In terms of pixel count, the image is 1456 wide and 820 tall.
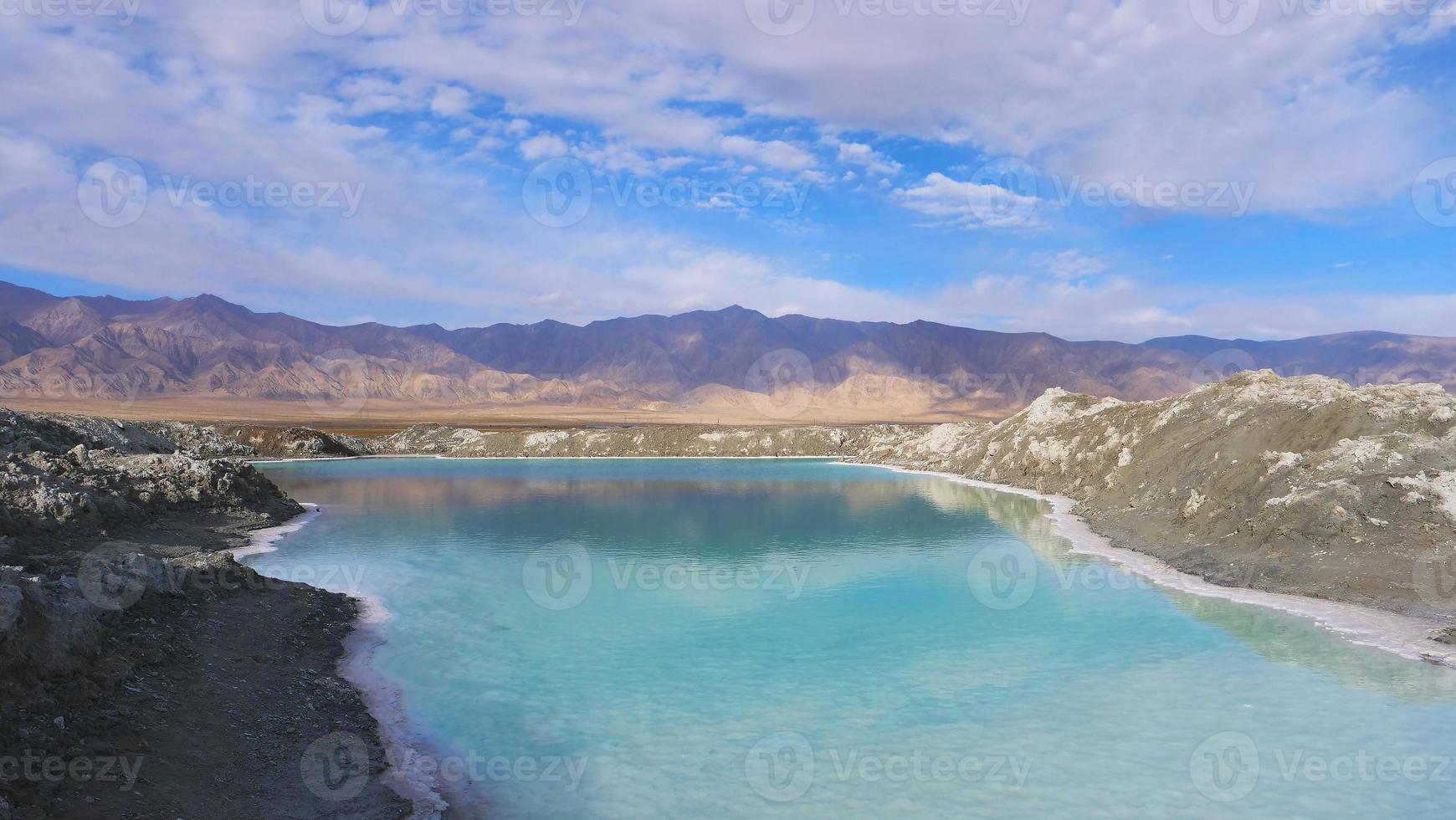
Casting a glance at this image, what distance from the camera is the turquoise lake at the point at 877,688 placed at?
10.6 meters

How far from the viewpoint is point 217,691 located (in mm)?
12406

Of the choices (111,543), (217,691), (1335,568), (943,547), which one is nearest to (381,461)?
(111,543)

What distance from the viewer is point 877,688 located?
48.2 feet

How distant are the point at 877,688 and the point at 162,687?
12.2 m

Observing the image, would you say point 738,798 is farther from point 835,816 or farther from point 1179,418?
point 1179,418

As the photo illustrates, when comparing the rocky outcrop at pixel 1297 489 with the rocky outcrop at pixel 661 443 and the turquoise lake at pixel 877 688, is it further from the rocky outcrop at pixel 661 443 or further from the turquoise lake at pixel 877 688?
the rocky outcrop at pixel 661 443

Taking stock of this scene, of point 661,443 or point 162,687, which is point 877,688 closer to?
point 162,687

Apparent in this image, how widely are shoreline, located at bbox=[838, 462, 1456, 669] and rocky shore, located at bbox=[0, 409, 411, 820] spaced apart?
20.0m

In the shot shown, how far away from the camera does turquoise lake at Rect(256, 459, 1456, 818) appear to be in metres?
10.6

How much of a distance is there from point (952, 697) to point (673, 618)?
8115 millimetres

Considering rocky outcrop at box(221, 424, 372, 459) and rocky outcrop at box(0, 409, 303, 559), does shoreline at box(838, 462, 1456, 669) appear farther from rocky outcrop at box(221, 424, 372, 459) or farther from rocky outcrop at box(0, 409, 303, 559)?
rocky outcrop at box(221, 424, 372, 459)

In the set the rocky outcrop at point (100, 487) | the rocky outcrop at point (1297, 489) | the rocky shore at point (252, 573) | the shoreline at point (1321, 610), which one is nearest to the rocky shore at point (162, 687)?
the rocky shore at point (252, 573)

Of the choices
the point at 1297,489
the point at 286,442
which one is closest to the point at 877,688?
the point at 1297,489

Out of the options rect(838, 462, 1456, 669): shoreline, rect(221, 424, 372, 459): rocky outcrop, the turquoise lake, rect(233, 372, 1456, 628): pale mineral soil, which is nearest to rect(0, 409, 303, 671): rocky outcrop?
the turquoise lake
